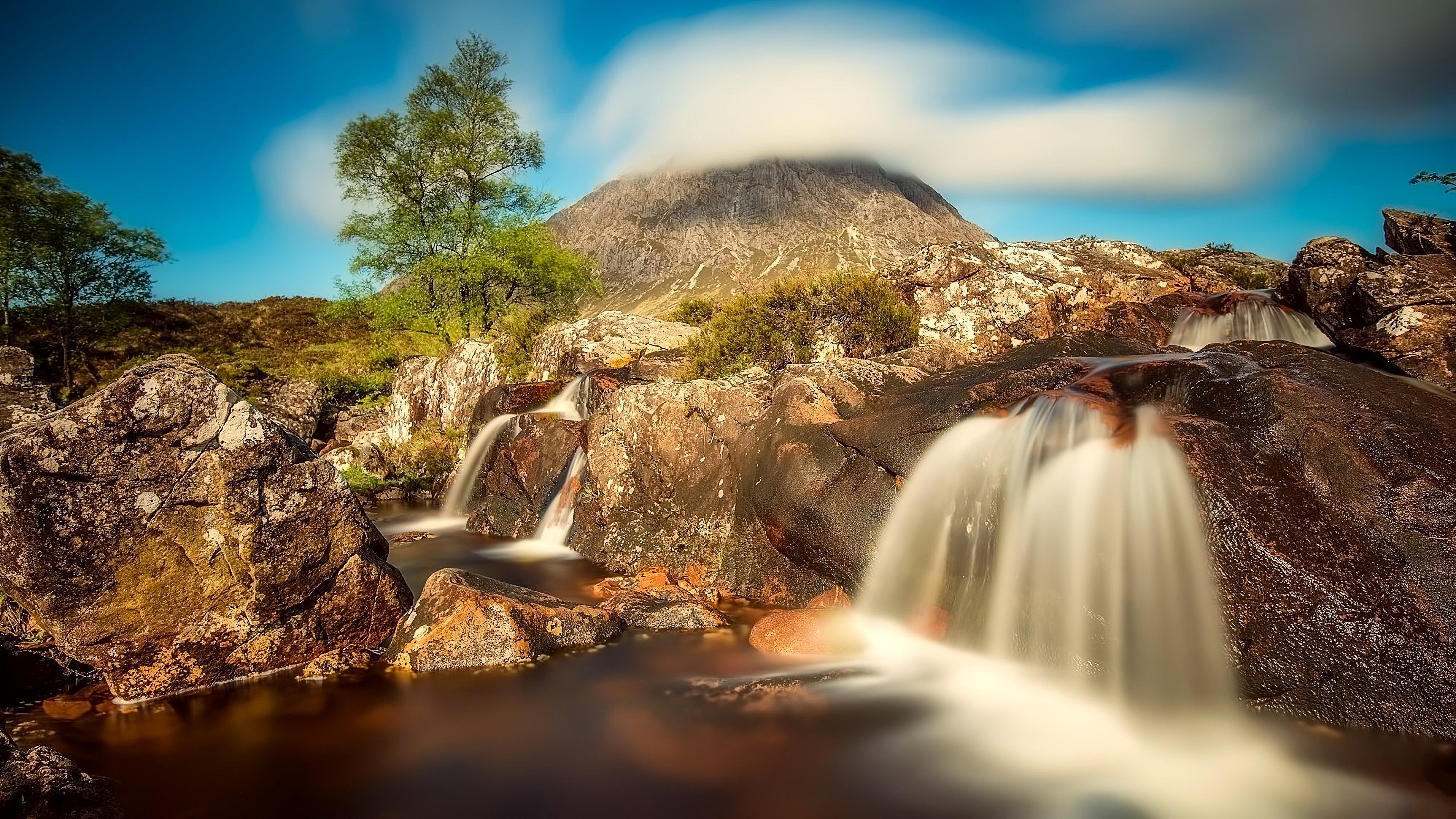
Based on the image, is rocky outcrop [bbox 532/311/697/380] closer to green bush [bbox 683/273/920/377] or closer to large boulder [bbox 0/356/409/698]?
green bush [bbox 683/273/920/377]

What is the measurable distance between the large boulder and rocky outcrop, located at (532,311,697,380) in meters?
10.5

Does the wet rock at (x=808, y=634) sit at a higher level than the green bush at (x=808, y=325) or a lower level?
lower

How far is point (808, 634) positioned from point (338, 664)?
5.50 m

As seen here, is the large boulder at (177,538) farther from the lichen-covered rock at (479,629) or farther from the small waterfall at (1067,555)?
the small waterfall at (1067,555)

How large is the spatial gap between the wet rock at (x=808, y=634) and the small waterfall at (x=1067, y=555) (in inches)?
24.5

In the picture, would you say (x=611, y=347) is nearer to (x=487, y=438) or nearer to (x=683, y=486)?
(x=487, y=438)

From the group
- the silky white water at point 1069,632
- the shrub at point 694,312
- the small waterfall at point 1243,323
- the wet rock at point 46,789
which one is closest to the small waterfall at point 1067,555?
the silky white water at point 1069,632

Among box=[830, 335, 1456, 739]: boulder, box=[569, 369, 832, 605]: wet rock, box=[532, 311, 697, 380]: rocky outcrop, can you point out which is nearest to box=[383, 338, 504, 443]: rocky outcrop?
box=[532, 311, 697, 380]: rocky outcrop

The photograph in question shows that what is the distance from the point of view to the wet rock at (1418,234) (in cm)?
1174

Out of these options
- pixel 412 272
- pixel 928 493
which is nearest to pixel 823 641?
pixel 928 493

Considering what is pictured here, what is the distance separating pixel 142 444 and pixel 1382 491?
12.5 metres

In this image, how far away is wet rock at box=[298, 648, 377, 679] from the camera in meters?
7.25

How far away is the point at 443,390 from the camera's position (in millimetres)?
22797

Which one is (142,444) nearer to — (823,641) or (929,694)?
(823,641)
